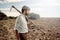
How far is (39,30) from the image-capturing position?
16.5ft

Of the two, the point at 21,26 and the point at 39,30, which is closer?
the point at 21,26

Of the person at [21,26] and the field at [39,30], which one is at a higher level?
the person at [21,26]

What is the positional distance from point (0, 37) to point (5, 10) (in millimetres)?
675

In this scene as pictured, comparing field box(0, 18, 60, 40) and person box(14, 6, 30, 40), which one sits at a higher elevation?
person box(14, 6, 30, 40)

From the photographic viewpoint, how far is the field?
4.88m

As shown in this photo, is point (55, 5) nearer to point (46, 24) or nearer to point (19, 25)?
point (46, 24)

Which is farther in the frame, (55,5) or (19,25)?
(55,5)

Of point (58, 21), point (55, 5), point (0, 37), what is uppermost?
point (55, 5)

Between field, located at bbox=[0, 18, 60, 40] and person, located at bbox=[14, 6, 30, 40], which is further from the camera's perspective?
field, located at bbox=[0, 18, 60, 40]

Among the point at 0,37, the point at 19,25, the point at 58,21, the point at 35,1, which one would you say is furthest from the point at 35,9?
the point at 19,25

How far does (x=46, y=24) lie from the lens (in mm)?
5105

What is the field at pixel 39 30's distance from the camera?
4883mm

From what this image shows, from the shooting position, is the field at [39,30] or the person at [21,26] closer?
the person at [21,26]

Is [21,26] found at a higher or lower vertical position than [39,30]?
higher
